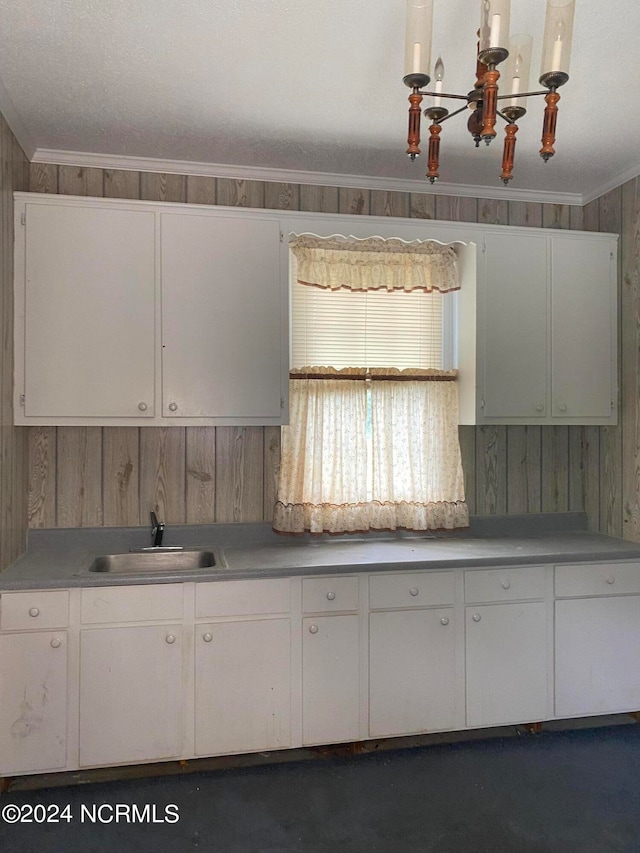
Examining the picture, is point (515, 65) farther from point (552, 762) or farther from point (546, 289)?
point (552, 762)

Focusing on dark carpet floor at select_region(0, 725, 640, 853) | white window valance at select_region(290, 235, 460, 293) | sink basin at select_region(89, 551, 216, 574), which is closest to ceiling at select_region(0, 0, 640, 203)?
white window valance at select_region(290, 235, 460, 293)

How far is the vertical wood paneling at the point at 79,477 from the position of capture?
115 inches

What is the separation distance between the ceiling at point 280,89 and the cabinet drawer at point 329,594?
6.18ft

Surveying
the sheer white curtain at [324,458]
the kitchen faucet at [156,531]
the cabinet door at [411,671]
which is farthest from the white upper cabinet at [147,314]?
the cabinet door at [411,671]

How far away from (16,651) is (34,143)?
2.11m

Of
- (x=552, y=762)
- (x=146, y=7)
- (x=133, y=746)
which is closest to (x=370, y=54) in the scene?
(x=146, y=7)

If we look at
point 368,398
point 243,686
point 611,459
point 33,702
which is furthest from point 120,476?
point 611,459

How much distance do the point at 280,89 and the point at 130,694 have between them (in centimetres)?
236

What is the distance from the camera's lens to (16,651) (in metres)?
2.37

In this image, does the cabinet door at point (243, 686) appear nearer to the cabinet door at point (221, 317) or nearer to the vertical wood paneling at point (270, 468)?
the vertical wood paneling at point (270, 468)

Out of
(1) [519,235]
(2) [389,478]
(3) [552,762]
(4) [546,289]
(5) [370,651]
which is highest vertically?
(1) [519,235]

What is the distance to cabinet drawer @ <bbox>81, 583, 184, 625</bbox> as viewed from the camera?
95.4 inches

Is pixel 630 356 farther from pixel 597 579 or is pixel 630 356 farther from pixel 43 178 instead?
pixel 43 178

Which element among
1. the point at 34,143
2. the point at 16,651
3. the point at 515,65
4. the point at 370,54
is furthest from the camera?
the point at 34,143
